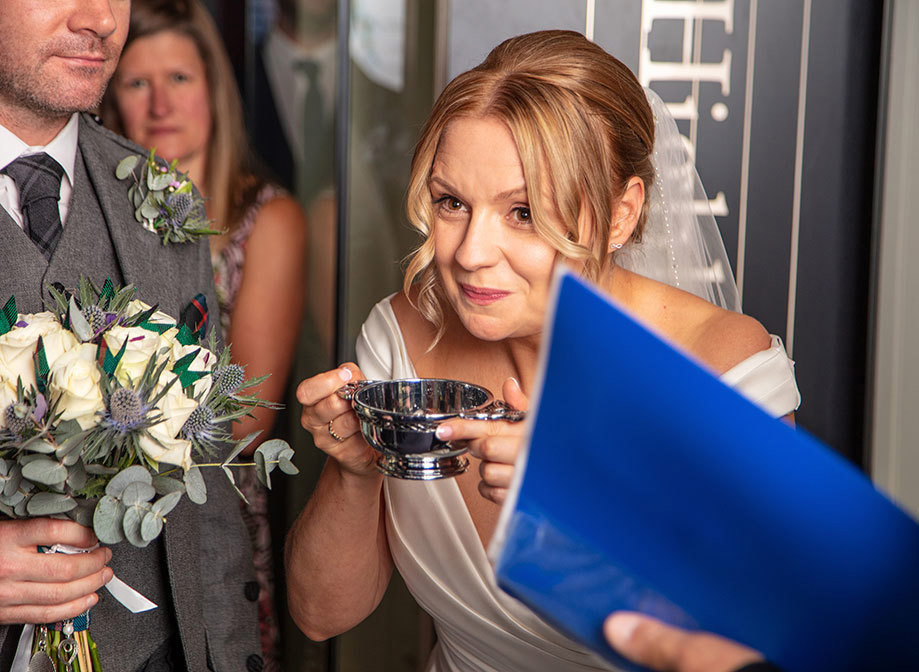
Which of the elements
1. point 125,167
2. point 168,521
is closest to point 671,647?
point 168,521

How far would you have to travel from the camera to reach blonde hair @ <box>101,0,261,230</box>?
10.0 ft

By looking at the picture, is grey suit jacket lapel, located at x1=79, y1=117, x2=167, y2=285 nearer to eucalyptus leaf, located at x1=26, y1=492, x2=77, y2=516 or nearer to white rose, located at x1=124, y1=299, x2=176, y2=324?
white rose, located at x1=124, y1=299, x2=176, y2=324

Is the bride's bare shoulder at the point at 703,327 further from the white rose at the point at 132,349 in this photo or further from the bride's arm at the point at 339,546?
the white rose at the point at 132,349

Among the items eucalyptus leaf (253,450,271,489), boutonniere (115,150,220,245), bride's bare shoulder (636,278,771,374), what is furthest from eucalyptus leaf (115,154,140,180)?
bride's bare shoulder (636,278,771,374)

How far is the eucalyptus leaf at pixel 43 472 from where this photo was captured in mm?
1218

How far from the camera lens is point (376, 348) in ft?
6.38

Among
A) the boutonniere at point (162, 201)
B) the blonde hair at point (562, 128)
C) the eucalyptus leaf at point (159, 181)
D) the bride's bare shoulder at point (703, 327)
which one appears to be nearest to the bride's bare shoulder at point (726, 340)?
the bride's bare shoulder at point (703, 327)

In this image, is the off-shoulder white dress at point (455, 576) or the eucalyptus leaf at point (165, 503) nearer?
the eucalyptus leaf at point (165, 503)

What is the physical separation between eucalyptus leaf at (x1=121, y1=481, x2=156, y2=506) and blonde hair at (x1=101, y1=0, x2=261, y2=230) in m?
1.90

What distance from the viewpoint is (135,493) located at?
127 cm

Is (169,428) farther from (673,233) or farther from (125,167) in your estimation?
(673,233)

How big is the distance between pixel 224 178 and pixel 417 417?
208 cm

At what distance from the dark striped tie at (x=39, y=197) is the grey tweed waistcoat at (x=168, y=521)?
34mm

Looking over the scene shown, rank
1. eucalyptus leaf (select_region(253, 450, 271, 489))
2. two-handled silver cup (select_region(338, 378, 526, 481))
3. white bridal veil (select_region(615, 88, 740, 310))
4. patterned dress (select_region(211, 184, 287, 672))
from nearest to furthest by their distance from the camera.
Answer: two-handled silver cup (select_region(338, 378, 526, 481))
eucalyptus leaf (select_region(253, 450, 271, 489))
white bridal veil (select_region(615, 88, 740, 310))
patterned dress (select_region(211, 184, 287, 672))
